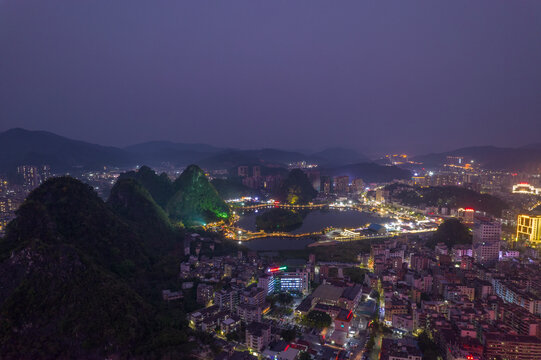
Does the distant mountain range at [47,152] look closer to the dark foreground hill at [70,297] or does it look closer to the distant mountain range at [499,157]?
the dark foreground hill at [70,297]

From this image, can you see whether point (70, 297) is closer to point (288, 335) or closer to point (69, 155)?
point (288, 335)

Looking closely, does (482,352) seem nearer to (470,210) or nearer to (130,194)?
(130,194)

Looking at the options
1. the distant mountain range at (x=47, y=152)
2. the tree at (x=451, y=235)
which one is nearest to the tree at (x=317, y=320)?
the tree at (x=451, y=235)

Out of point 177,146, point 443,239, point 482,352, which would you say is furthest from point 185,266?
point 177,146

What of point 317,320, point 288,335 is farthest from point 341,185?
point 288,335

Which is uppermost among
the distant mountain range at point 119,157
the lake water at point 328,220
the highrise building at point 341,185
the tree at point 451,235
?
the distant mountain range at point 119,157

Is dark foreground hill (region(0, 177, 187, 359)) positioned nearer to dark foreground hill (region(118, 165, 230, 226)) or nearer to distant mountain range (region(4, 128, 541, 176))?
dark foreground hill (region(118, 165, 230, 226))
